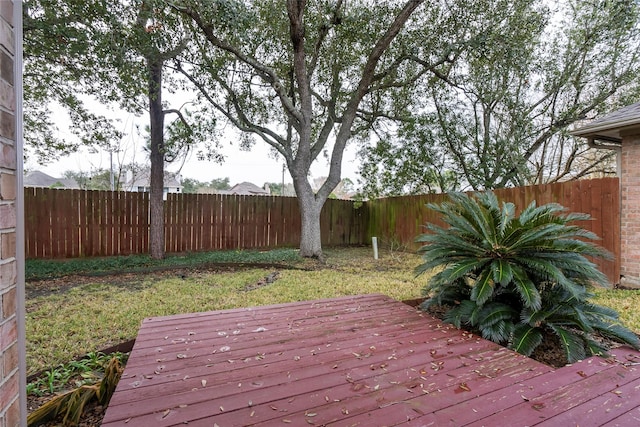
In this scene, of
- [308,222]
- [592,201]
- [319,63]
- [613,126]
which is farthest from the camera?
[319,63]

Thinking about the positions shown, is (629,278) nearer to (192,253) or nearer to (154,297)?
(154,297)

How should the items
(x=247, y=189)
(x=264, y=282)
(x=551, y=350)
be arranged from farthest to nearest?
(x=247, y=189) → (x=264, y=282) → (x=551, y=350)

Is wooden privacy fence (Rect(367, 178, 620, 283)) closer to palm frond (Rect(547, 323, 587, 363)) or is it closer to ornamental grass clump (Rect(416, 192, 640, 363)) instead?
ornamental grass clump (Rect(416, 192, 640, 363))

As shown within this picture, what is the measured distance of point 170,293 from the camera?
4.19 meters

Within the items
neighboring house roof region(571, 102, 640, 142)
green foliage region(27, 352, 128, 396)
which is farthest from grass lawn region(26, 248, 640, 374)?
neighboring house roof region(571, 102, 640, 142)

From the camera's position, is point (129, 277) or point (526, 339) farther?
point (129, 277)

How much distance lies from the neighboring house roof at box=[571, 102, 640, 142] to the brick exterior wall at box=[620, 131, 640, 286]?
277 mm

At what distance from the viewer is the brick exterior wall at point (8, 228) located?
0.84 meters

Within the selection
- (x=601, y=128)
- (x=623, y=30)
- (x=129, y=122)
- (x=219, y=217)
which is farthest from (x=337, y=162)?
(x=623, y=30)

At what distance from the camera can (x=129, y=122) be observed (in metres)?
8.80

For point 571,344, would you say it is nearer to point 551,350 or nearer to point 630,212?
point 551,350

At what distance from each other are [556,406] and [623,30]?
9.00 metres

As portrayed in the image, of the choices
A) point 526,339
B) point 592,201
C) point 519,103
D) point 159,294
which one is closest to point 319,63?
point 519,103

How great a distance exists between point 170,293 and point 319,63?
6407 mm
